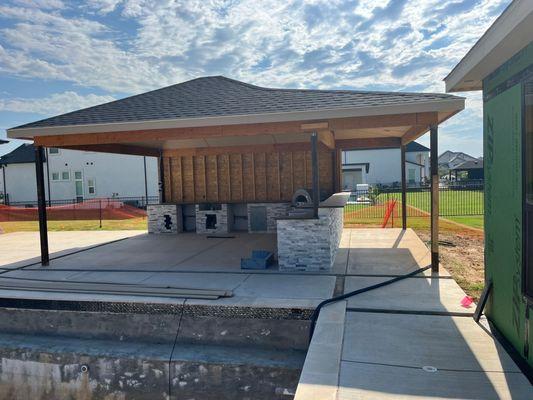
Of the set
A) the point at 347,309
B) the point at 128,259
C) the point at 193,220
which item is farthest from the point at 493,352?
the point at 193,220

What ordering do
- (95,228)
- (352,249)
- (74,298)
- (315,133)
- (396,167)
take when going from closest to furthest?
(74,298), (315,133), (352,249), (95,228), (396,167)

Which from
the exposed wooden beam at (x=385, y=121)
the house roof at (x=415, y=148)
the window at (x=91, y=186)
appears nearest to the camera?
the exposed wooden beam at (x=385, y=121)

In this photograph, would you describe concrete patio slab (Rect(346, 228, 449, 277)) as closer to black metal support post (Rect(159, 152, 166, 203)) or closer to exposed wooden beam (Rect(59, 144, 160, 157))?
black metal support post (Rect(159, 152, 166, 203))

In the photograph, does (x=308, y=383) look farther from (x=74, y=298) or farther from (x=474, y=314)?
(x=74, y=298)

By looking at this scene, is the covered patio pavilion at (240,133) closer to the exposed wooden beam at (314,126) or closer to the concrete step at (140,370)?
the exposed wooden beam at (314,126)

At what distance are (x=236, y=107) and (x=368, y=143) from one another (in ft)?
21.2

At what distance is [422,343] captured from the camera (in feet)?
14.7

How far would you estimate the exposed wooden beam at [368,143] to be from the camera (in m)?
13.0

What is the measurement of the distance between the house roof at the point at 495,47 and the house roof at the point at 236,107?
149cm

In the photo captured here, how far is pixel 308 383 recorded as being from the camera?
362 centimetres

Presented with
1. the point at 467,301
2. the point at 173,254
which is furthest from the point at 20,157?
the point at 467,301

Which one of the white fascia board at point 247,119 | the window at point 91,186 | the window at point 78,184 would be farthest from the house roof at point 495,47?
the window at point 78,184

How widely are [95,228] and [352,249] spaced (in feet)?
39.2

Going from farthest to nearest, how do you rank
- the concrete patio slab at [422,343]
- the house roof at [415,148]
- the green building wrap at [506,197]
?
the house roof at [415,148]
the green building wrap at [506,197]
the concrete patio slab at [422,343]
